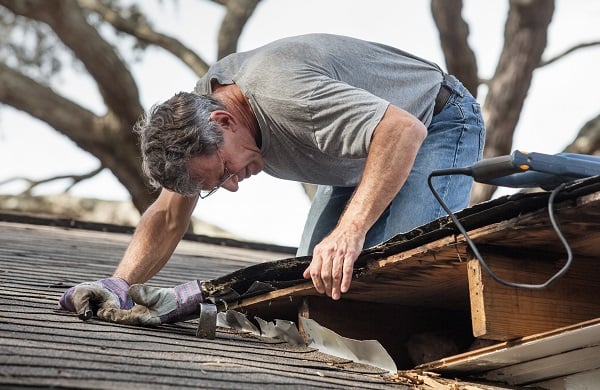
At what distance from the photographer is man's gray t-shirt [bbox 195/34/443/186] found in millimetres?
2744

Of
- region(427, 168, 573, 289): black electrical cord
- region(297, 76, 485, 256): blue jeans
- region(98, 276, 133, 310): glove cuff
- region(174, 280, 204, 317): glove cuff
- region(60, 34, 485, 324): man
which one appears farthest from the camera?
region(297, 76, 485, 256): blue jeans

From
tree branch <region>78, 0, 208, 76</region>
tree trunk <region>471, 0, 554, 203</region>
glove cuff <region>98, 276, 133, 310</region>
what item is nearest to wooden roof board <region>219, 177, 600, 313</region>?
glove cuff <region>98, 276, 133, 310</region>

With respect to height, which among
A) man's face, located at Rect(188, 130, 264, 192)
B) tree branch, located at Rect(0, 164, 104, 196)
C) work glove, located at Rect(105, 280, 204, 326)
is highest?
man's face, located at Rect(188, 130, 264, 192)

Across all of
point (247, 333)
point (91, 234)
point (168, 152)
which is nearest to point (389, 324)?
point (247, 333)

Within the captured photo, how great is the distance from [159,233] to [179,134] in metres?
0.66

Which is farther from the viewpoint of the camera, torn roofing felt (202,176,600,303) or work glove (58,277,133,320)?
work glove (58,277,133,320)

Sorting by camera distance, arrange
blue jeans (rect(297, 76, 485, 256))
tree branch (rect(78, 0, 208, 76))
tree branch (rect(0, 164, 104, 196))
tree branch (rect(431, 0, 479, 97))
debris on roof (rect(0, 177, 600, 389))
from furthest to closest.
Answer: tree branch (rect(0, 164, 104, 196)), tree branch (rect(78, 0, 208, 76)), tree branch (rect(431, 0, 479, 97)), blue jeans (rect(297, 76, 485, 256)), debris on roof (rect(0, 177, 600, 389))

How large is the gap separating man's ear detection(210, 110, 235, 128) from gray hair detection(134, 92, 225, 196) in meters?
0.02

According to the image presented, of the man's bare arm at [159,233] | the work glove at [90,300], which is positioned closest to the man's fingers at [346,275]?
the work glove at [90,300]

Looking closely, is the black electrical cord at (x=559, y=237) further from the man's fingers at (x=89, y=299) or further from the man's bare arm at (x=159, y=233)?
the man's bare arm at (x=159, y=233)

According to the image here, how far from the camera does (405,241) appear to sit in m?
2.25

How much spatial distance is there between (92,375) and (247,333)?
1074 mm

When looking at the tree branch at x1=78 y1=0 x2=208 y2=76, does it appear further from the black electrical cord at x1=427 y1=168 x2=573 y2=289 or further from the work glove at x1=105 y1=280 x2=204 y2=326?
the black electrical cord at x1=427 y1=168 x2=573 y2=289

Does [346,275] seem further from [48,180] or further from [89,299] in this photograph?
[48,180]
